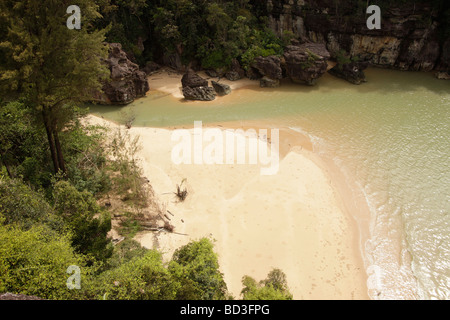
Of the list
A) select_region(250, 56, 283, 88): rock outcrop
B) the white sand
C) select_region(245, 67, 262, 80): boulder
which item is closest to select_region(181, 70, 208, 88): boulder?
select_region(245, 67, 262, 80): boulder

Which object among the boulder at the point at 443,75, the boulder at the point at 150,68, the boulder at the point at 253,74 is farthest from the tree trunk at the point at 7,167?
the boulder at the point at 443,75

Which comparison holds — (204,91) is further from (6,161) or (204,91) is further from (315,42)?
(6,161)

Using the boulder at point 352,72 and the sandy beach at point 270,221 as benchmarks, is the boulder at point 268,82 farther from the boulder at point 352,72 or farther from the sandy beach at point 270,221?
the sandy beach at point 270,221

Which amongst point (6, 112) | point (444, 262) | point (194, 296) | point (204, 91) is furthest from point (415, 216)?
point (6, 112)

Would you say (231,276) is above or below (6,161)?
below

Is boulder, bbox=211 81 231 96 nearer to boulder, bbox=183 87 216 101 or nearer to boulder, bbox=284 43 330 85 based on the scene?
boulder, bbox=183 87 216 101

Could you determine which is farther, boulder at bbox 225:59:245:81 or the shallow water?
boulder at bbox 225:59:245:81
